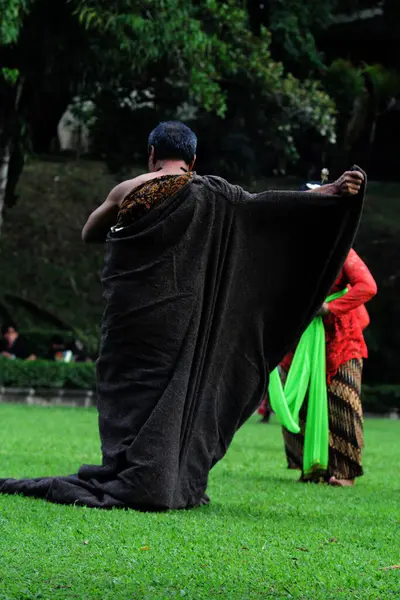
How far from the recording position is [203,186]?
6.15 m

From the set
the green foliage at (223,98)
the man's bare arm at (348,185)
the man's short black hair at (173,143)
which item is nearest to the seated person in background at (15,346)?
the green foliage at (223,98)

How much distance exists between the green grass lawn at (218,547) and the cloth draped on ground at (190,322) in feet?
0.90

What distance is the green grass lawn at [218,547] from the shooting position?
3.85 meters

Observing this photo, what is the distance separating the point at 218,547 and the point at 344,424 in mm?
3834

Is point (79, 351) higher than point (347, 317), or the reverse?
point (347, 317)

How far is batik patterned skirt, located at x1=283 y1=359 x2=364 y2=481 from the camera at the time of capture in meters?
8.32

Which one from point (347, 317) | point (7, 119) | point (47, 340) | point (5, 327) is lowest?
point (47, 340)

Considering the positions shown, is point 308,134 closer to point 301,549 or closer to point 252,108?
point 252,108

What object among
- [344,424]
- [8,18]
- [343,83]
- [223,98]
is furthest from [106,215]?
[343,83]

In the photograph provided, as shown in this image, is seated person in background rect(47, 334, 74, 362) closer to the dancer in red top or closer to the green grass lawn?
the dancer in red top

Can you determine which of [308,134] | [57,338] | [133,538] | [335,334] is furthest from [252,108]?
[133,538]

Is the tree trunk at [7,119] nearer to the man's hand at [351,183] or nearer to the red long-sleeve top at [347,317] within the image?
the red long-sleeve top at [347,317]

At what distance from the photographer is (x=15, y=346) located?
23.5m

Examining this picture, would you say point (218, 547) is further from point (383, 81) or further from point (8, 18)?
point (383, 81)
